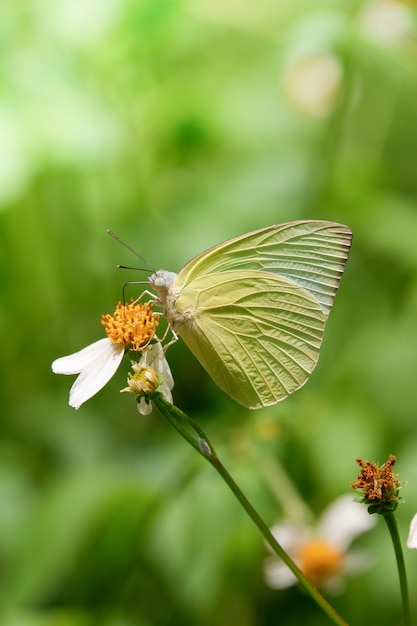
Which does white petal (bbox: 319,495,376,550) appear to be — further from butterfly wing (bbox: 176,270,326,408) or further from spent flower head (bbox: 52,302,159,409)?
spent flower head (bbox: 52,302,159,409)

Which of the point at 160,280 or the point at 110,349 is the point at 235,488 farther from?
the point at 160,280

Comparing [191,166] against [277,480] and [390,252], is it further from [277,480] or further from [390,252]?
[277,480]

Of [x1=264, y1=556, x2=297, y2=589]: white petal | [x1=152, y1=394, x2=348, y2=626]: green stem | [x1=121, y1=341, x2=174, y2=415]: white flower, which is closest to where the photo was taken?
[x1=152, y1=394, x2=348, y2=626]: green stem

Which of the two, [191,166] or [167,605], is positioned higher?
[191,166]

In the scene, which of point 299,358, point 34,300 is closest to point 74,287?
point 34,300

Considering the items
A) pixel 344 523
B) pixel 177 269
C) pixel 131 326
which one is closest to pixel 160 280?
pixel 131 326

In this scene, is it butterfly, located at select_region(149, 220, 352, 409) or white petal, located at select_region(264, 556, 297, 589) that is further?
white petal, located at select_region(264, 556, 297, 589)

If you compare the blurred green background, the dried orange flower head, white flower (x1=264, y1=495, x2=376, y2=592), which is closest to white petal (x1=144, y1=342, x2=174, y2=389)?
the dried orange flower head
